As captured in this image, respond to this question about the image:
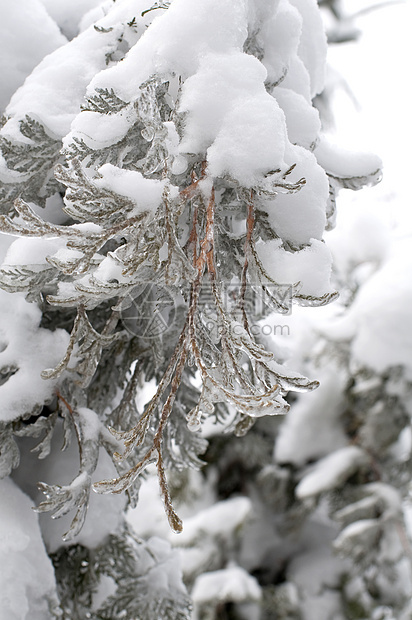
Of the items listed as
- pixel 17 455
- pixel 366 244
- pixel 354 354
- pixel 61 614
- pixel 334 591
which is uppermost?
pixel 17 455

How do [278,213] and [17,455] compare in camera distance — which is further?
[17,455]

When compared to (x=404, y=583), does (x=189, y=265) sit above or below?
above

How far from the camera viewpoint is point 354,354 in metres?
3.93

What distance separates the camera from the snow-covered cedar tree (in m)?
0.75

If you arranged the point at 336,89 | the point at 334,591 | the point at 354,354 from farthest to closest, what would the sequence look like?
the point at 334,591
the point at 354,354
the point at 336,89

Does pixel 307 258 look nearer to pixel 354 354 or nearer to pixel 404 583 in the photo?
pixel 354 354

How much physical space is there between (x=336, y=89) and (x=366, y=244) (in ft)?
6.25

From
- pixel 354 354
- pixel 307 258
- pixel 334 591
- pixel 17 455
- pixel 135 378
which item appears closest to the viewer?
pixel 307 258

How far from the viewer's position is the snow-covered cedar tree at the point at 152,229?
0.75 m

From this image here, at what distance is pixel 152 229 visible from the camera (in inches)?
29.9

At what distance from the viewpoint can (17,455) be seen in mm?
1091

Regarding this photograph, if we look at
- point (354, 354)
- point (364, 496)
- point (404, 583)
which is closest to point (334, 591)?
point (404, 583)

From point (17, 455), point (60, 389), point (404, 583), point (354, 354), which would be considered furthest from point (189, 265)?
point (404, 583)

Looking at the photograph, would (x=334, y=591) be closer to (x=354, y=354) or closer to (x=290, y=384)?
(x=354, y=354)
